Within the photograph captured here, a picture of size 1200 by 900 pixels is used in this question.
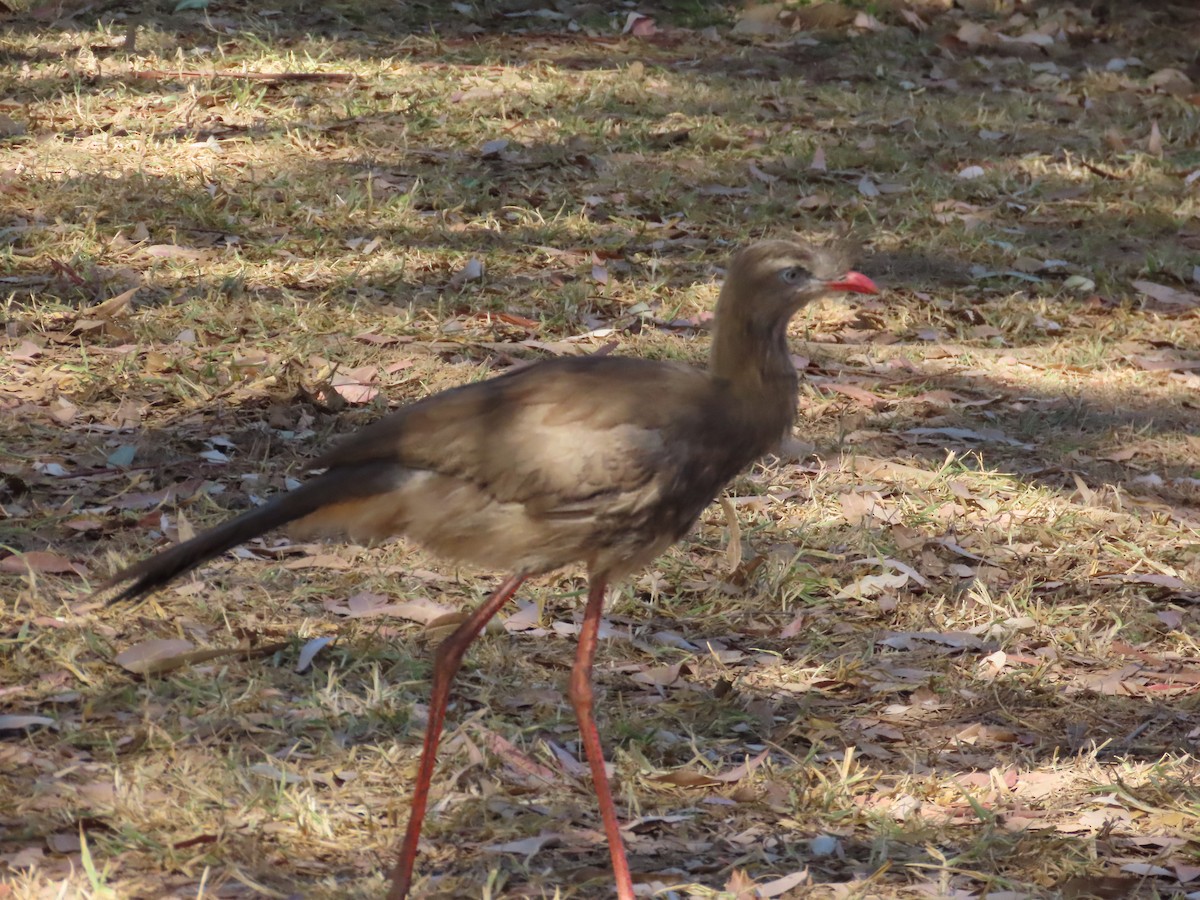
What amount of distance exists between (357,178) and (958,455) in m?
3.13

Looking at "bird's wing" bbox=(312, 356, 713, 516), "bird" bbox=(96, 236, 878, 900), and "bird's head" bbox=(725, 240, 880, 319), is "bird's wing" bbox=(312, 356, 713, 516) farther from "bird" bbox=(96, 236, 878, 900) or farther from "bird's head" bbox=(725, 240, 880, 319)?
"bird's head" bbox=(725, 240, 880, 319)

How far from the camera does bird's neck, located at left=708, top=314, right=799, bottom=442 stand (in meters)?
3.66

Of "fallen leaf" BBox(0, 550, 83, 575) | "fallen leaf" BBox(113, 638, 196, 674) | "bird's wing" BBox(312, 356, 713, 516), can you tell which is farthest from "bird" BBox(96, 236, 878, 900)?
"fallen leaf" BBox(0, 550, 83, 575)

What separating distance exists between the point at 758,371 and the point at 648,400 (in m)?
0.30

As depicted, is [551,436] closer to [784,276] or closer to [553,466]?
[553,466]

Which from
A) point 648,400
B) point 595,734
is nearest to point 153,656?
point 595,734

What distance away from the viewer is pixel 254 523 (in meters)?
3.38

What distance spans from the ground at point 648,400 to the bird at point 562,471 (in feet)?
1.60

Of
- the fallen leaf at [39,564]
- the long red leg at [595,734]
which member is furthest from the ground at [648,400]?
the long red leg at [595,734]

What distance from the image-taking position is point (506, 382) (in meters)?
3.65

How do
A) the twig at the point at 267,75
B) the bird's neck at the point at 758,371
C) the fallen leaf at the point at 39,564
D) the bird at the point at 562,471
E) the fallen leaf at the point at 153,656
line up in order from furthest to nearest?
the twig at the point at 267,75 < the fallen leaf at the point at 39,564 < the fallen leaf at the point at 153,656 < the bird's neck at the point at 758,371 < the bird at the point at 562,471

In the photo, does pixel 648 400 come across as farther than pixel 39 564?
No

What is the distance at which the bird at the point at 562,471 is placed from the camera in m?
3.45

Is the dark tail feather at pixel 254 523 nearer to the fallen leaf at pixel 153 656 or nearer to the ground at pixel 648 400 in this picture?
the ground at pixel 648 400
